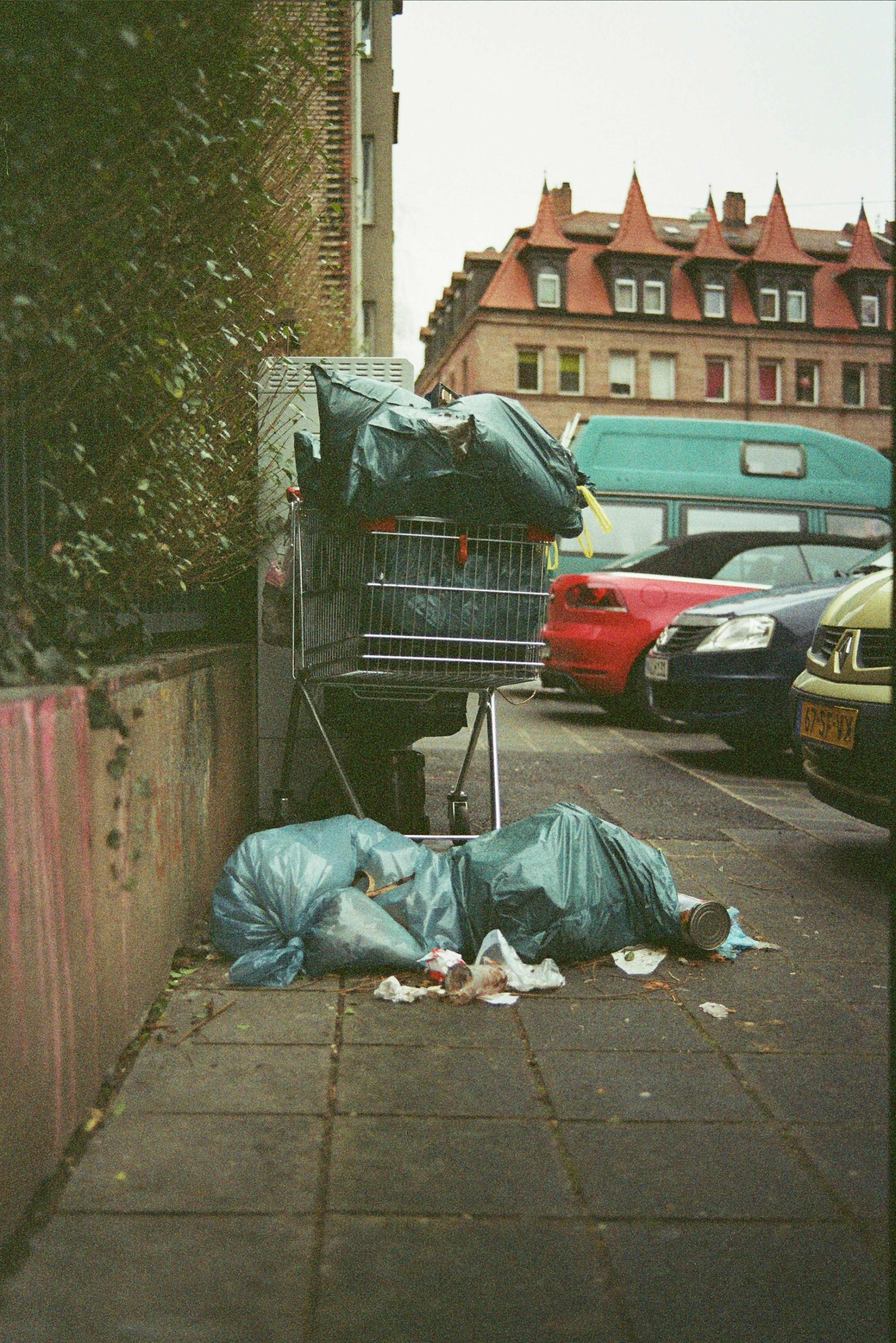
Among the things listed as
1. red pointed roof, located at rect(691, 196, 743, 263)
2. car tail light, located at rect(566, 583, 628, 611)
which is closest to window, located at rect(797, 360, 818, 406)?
red pointed roof, located at rect(691, 196, 743, 263)

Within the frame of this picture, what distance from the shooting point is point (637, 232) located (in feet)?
157

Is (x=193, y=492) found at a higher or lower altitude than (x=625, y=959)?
higher

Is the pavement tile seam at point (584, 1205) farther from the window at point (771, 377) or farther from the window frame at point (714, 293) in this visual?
the window at point (771, 377)

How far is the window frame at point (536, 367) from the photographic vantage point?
1838 inches

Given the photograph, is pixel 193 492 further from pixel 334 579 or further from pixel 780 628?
pixel 780 628

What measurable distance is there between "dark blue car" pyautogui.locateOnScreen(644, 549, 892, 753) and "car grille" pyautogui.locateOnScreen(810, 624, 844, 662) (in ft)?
8.03

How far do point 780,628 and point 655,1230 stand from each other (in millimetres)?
6581

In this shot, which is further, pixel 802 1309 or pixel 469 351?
pixel 469 351

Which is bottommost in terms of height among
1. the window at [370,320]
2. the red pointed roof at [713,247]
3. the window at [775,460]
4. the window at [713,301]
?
the window at [775,460]

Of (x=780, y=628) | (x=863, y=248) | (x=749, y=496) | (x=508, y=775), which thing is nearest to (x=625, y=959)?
(x=508, y=775)

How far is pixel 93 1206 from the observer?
2461 millimetres

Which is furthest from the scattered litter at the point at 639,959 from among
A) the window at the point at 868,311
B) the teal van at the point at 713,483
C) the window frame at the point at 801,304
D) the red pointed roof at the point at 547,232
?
the window at the point at 868,311

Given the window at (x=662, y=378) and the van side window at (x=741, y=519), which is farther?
the window at (x=662, y=378)

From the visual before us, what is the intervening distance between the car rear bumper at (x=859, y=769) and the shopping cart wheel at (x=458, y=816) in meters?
1.50
